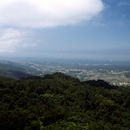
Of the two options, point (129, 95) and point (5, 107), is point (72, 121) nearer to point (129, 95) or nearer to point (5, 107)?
point (5, 107)

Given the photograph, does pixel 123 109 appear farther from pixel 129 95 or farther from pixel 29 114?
pixel 29 114

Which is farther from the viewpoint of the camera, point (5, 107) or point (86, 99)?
point (86, 99)

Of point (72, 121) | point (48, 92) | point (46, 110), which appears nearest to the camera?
point (72, 121)

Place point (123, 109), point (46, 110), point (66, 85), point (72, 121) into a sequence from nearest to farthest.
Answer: point (72, 121), point (46, 110), point (123, 109), point (66, 85)

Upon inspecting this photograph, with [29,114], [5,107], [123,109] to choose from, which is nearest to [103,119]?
[123,109]

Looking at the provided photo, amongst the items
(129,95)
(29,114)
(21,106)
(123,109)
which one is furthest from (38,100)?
(129,95)

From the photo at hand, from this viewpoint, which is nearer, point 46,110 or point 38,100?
point 46,110
